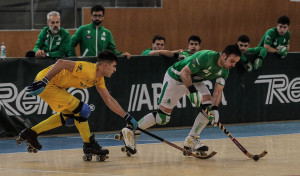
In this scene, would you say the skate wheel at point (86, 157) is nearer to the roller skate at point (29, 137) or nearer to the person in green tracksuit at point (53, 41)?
the roller skate at point (29, 137)

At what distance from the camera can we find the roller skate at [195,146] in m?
11.3

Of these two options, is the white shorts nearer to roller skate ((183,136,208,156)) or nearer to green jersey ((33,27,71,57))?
roller skate ((183,136,208,156))

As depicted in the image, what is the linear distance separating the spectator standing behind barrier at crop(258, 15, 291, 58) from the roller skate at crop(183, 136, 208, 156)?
14.4 ft

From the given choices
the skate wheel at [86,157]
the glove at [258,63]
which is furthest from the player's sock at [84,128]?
the glove at [258,63]

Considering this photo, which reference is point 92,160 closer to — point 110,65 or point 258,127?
point 110,65

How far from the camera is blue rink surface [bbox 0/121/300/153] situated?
486 inches

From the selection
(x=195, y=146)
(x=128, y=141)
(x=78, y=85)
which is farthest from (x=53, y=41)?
(x=195, y=146)

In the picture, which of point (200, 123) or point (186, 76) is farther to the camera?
point (200, 123)

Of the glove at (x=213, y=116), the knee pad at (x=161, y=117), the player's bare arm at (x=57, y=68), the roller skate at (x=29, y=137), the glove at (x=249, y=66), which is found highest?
the player's bare arm at (x=57, y=68)

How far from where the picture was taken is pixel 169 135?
13.8m

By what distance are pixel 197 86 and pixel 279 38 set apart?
14.5 ft

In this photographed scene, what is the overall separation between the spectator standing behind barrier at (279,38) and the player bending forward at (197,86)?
4.10 meters

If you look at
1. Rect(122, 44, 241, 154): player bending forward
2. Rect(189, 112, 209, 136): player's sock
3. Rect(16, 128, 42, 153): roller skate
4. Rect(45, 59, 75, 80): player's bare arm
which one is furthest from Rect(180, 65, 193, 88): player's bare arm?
Rect(16, 128, 42, 153): roller skate

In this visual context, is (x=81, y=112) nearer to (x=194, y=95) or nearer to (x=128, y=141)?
(x=128, y=141)
